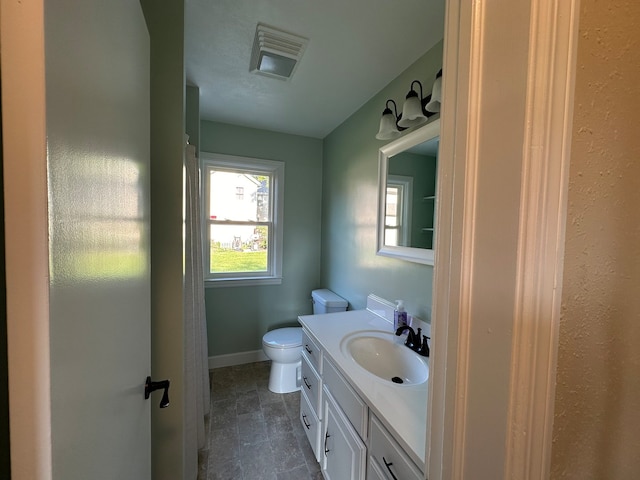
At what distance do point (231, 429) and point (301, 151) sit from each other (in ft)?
8.13

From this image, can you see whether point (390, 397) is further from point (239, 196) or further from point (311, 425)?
point (239, 196)

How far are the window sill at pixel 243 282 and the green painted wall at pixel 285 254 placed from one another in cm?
4

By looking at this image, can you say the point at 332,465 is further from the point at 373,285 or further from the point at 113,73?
the point at 113,73

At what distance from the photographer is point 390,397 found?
94 centimetres

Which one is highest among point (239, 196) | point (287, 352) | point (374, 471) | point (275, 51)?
point (275, 51)

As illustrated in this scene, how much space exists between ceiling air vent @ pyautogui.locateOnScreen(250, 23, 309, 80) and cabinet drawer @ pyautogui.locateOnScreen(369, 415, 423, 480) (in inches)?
70.6

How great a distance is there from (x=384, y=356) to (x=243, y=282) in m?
1.65

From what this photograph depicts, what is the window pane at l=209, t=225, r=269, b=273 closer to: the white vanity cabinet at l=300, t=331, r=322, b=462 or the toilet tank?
the toilet tank

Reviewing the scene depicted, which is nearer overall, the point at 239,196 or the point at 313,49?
the point at 313,49

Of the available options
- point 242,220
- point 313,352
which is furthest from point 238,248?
point 313,352

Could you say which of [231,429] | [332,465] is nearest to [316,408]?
[332,465]

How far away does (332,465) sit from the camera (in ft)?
4.09

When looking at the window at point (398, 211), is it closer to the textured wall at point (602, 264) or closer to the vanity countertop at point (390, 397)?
the vanity countertop at point (390, 397)

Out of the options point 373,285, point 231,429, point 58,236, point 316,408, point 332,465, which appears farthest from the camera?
point 373,285
